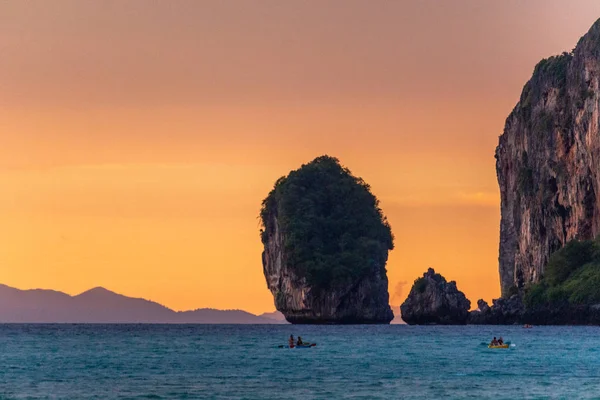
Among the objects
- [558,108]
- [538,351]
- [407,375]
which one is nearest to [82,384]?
[407,375]

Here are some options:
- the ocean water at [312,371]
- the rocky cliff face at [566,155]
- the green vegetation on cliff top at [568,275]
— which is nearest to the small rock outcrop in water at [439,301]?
the rocky cliff face at [566,155]

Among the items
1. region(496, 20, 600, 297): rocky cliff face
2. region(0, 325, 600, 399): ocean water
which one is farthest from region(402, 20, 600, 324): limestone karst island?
region(0, 325, 600, 399): ocean water

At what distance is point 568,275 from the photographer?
558ft

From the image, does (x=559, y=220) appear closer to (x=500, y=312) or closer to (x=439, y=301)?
(x=500, y=312)

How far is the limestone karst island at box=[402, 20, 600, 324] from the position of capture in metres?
166

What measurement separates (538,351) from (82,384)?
42426mm

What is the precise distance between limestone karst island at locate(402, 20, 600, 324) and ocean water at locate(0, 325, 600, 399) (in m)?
49.2

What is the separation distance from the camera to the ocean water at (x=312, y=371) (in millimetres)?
62031

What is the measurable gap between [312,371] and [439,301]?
11296cm

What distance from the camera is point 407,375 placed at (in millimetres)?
73250

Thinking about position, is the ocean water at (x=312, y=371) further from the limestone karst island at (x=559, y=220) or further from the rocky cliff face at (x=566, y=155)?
the rocky cliff face at (x=566, y=155)

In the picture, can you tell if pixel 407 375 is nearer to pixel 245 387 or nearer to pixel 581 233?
pixel 245 387

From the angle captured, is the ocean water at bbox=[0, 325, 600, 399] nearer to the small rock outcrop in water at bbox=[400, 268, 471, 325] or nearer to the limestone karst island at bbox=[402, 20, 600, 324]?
the limestone karst island at bbox=[402, 20, 600, 324]

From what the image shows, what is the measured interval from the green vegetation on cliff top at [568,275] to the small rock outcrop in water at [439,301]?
47.5 ft
